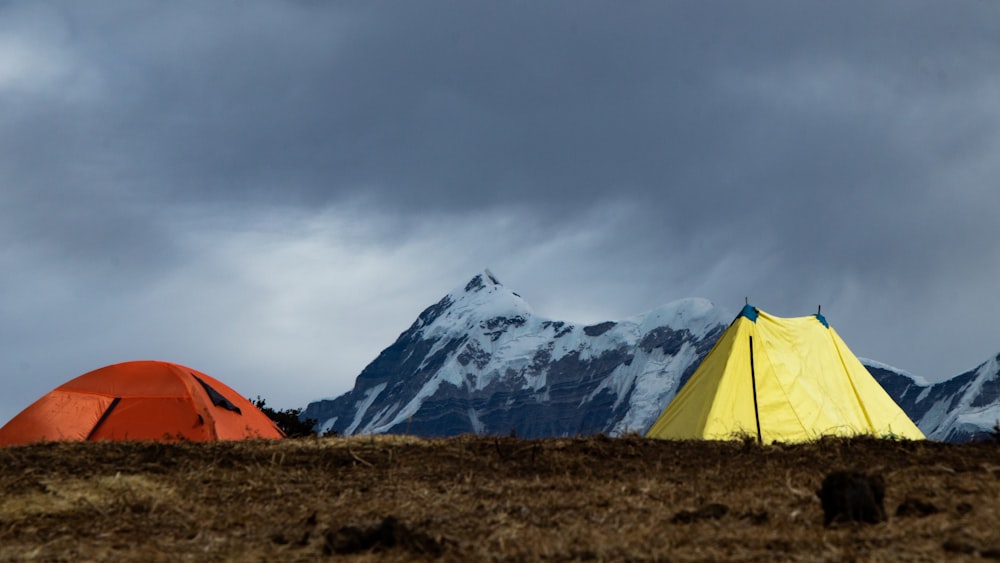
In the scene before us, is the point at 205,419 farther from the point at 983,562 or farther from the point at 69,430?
the point at 983,562

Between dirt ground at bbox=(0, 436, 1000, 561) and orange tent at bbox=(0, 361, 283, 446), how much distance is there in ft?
12.3

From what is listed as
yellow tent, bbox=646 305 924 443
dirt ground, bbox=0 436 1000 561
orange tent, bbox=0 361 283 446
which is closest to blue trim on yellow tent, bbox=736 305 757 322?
yellow tent, bbox=646 305 924 443

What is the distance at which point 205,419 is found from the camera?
1667cm

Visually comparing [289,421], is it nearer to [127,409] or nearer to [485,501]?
[127,409]

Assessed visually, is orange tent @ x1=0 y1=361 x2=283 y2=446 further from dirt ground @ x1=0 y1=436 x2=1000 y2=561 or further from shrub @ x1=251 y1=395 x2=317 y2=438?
shrub @ x1=251 y1=395 x2=317 y2=438

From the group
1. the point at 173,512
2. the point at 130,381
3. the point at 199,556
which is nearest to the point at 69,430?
the point at 130,381

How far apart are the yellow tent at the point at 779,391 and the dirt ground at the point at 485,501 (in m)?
3.96

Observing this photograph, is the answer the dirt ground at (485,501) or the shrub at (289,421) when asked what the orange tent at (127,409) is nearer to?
the dirt ground at (485,501)

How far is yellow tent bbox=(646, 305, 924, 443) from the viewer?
1662 centimetres

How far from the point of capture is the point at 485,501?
31.8 feet

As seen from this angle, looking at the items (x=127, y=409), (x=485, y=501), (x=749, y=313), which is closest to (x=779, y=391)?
(x=749, y=313)

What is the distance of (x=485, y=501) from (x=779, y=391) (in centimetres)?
867

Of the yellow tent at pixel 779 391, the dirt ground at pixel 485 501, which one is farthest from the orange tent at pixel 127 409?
the yellow tent at pixel 779 391

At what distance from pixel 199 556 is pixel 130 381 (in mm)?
9674
